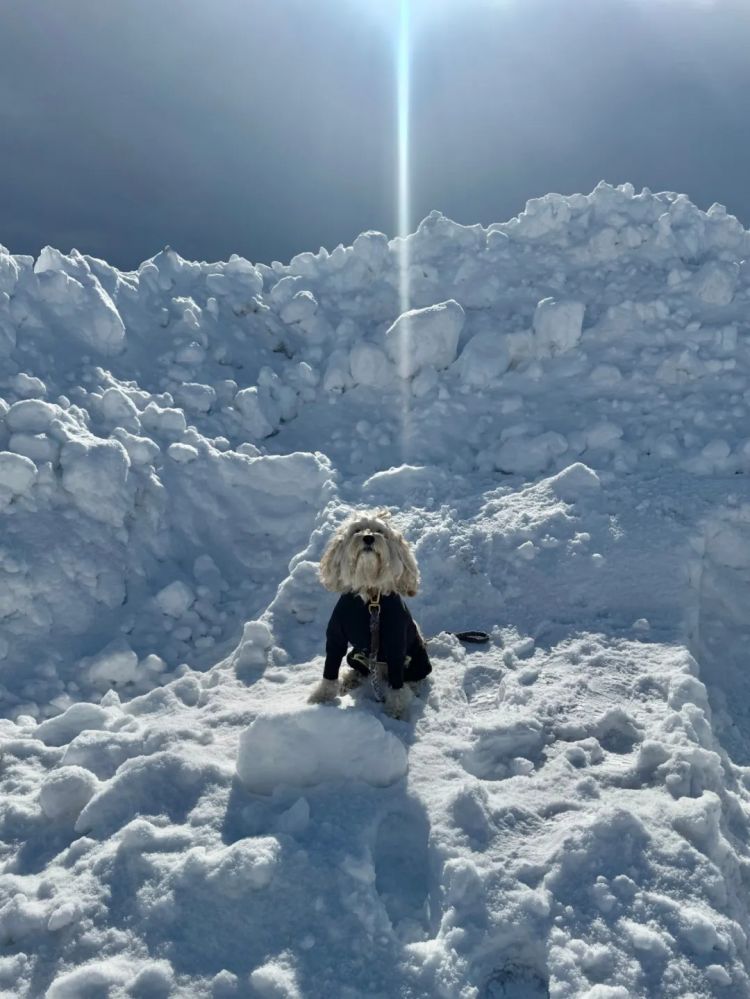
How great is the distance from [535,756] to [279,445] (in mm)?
4337

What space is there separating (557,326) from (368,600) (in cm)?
463

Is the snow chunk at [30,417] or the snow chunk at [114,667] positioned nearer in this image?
the snow chunk at [114,667]

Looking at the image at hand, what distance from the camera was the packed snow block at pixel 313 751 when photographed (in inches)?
131

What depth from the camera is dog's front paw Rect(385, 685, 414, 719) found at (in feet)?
13.1

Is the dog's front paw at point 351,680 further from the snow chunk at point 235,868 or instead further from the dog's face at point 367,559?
the snow chunk at point 235,868

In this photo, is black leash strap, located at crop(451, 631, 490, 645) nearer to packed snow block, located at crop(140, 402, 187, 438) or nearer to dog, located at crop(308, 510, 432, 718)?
dog, located at crop(308, 510, 432, 718)

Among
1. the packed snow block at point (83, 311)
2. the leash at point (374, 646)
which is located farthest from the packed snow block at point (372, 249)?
the leash at point (374, 646)

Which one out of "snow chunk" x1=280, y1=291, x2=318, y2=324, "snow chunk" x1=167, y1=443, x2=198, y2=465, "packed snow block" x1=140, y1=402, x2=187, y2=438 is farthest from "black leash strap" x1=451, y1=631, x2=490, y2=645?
"snow chunk" x1=280, y1=291, x2=318, y2=324

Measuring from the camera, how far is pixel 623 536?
17.5 feet

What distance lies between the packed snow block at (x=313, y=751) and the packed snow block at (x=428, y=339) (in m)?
4.97

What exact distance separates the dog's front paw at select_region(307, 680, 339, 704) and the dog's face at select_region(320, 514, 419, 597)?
21.2 inches

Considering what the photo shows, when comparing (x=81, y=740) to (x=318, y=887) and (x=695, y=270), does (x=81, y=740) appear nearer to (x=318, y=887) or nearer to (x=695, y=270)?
(x=318, y=887)

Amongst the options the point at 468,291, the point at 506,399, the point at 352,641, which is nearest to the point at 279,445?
the point at 506,399

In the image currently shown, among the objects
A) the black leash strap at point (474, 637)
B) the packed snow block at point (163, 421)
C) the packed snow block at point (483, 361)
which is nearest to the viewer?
the black leash strap at point (474, 637)
